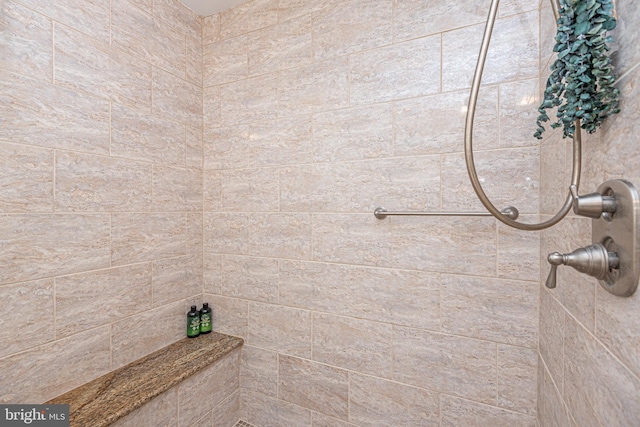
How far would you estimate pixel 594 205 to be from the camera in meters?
0.49

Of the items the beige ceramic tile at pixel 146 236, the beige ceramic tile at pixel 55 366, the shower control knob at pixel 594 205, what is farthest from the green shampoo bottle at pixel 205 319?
the shower control knob at pixel 594 205

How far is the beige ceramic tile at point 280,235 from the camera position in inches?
55.4

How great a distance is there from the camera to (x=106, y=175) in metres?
1.23

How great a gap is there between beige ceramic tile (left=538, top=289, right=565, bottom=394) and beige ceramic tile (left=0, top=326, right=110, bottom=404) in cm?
154

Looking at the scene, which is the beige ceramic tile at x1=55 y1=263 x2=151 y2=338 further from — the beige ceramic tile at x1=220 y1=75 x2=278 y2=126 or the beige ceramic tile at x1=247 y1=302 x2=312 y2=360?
the beige ceramic tile at x1=220 y1=75 x2=278 y2=126

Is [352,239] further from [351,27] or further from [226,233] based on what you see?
[351,27]

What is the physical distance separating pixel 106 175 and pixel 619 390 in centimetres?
159

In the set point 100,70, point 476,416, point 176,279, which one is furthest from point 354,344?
point 100,70

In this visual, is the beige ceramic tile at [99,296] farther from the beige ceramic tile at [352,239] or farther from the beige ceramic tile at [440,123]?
the beige ceramic tile at [440,123]

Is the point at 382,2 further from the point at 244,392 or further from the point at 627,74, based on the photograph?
the point at 244,392

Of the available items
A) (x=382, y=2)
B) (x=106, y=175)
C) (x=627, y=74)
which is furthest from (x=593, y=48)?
(x=106, y=175)

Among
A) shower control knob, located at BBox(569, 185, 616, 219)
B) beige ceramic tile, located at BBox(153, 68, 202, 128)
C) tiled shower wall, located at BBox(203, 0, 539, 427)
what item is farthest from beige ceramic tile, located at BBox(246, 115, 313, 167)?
shower control knob, located at BBox(569, 185, 616, 219)

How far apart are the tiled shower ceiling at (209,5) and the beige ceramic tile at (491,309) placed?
1651 millimetres

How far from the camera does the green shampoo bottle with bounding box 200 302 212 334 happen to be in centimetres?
160
